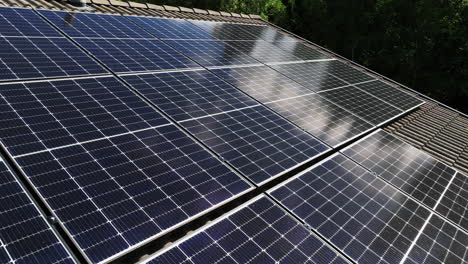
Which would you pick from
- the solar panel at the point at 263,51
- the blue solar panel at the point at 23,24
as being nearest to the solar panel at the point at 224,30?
the solar panel at the point at 263,51

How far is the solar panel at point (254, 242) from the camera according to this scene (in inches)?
250

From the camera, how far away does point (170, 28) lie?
690 inches

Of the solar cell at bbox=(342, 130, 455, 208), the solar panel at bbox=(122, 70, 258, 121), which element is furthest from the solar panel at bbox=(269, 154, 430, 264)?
the solar panel at bbox=(122, 70, 258, 121)

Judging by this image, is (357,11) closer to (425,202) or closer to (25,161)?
(425,202)

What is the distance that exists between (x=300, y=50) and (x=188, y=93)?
12968 mm

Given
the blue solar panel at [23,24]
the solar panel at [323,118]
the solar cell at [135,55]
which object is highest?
the blue solar panel at [23,24]

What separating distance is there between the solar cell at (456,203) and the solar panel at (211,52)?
31.5ft

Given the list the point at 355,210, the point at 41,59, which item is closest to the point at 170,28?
the point at 41,59

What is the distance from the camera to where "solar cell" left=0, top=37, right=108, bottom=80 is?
9.68 meters

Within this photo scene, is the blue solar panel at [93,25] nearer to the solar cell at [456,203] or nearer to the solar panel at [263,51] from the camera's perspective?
the solar panel at [263,51]

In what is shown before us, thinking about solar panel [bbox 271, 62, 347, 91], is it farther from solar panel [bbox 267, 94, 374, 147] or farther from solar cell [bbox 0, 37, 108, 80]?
solar cell [bbox 0, 37, 108, 80]

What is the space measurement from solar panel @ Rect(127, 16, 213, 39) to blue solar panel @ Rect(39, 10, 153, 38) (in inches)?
26.3

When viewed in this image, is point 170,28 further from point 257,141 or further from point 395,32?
point 395,32

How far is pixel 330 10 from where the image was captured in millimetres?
50719
